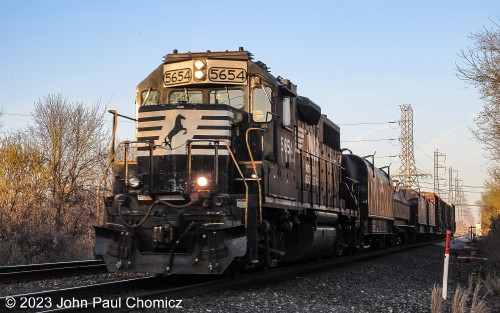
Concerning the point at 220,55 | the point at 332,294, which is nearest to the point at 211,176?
the point at 220,55

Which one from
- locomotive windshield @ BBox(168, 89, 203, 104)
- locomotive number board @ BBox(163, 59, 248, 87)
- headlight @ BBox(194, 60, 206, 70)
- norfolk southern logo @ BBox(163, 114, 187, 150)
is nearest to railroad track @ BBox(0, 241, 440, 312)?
norfolk southern logo @ BBox(163, 114, 187, 150)

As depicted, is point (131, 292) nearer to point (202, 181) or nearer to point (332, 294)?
point (202, 181)

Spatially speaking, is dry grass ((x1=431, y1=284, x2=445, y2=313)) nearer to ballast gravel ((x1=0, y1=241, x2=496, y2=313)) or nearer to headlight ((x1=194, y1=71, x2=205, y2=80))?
ballast gravel ((x1=0, y1=241, x2=496, y2=313))

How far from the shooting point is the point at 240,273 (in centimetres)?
1016

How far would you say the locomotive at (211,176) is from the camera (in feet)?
26.6

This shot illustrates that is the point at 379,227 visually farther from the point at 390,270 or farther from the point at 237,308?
the point at 237,308

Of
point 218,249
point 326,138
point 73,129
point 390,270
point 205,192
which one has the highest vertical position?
point 73,129

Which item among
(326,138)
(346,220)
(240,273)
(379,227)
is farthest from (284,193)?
(379,227)

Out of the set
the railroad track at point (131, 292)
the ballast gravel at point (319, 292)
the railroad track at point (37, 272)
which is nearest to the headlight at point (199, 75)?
the railroad track at point (131, 292)

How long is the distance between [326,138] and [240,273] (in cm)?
550

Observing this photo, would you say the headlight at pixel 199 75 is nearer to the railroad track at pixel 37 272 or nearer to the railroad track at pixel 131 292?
the railroad track at pixel 131 292

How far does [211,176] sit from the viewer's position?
28.0 feet

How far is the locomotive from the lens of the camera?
8.12m

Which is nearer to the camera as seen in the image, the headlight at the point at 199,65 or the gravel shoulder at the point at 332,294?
the gravel shoulder at the point at 332,294
